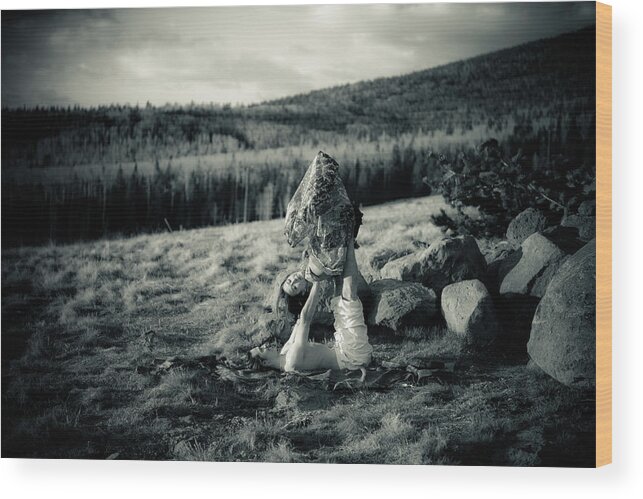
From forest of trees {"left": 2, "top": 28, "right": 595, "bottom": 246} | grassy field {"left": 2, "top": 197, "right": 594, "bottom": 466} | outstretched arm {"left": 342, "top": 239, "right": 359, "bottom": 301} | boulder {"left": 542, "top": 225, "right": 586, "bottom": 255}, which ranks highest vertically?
forest of trees {"left": 2, "top": 28, "right": 595, "bottom": 246}

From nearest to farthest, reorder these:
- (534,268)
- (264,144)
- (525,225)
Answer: (534,268) → (525,225) → (264,144)

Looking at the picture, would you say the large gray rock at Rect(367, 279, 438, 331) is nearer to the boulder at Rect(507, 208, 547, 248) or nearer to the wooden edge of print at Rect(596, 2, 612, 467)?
the boulder at Rect(507, 208, 547, 248)

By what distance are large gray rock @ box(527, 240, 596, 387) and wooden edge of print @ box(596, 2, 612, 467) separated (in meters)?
0.05

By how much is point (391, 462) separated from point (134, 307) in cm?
220

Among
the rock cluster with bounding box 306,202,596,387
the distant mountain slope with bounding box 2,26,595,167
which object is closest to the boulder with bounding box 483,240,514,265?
the rock cluster with bounding box 306,202,596,387

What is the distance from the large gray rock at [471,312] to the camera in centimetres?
539

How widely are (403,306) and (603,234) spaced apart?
1.43 meters

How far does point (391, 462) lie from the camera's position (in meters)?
5.14

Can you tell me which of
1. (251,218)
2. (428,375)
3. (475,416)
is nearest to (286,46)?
(251,218)

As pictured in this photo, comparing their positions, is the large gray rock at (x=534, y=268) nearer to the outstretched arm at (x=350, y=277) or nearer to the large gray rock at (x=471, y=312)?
the large gray rock at (x=471, y=312)

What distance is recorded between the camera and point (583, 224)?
546 cm

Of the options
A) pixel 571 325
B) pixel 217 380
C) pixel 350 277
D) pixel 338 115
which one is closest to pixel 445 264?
pixel 350 277

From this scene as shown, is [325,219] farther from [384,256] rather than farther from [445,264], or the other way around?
[445,264]

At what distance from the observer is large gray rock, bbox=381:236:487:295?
5609mm
